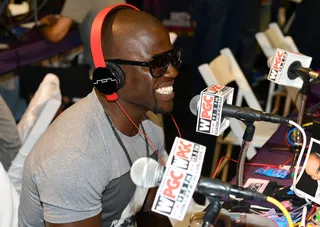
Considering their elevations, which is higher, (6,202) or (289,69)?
(289,69)

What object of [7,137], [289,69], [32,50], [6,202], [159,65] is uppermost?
[159,65]

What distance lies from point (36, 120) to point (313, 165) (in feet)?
3.46

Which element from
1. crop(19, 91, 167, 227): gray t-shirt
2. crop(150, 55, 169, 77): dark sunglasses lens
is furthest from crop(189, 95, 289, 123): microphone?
crop(19, 91, 167, 227): gray t-shirt

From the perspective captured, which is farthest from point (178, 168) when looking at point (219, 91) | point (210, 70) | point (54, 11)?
point (54, 11)

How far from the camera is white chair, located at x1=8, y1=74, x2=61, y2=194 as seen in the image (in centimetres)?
175

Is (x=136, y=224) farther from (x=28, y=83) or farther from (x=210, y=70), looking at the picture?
(x=28, y=83)

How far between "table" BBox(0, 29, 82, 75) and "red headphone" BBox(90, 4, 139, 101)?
1.79 m

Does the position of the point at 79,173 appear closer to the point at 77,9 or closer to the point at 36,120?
the point at 36,120

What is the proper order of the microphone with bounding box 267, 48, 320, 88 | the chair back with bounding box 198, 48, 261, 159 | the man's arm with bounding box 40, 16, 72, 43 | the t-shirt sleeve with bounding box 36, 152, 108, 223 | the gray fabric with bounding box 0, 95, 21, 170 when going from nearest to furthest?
the t-shirt sleeve with bounding box 36, 152, 108, 223 → the microphone with bounding box 267, 48, 320, 88 → the gray fabric with bounding box 0, 95, 21, 170 → the chair back with bounding box 198, 48, 261, 159 → the man's arm with bounding box 40, 16, 72, 43

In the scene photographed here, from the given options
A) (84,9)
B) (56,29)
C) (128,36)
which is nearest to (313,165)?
(128,36)

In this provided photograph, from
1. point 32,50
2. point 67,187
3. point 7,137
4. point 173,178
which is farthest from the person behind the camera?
point 32,50

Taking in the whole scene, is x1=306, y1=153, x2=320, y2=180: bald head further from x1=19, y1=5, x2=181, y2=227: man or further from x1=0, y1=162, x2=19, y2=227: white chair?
x1=0, y1=162, x2=19, y2=227: white chair

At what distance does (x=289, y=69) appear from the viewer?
1.56m

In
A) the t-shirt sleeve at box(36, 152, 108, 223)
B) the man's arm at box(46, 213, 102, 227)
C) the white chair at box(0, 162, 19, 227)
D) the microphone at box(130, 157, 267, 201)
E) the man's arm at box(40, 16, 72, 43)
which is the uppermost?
the microphone at box(130, 157, 267, 201)
